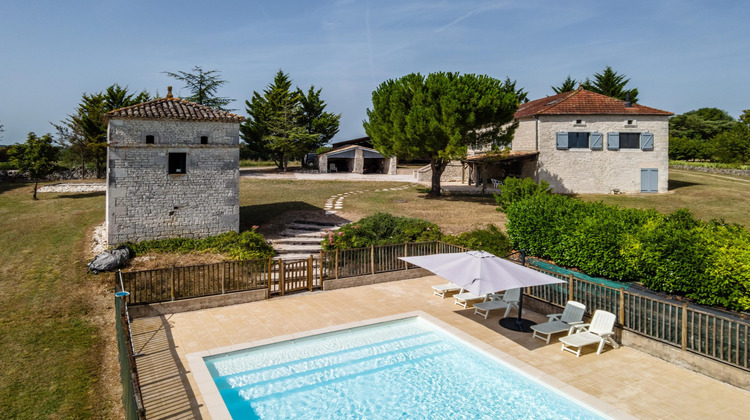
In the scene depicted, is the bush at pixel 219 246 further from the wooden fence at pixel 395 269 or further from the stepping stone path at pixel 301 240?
the wooden fence at pixel 395 269

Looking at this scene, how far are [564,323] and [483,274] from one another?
2.62 metres

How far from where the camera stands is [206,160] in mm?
18766

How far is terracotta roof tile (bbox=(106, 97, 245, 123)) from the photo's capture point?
57.6ft

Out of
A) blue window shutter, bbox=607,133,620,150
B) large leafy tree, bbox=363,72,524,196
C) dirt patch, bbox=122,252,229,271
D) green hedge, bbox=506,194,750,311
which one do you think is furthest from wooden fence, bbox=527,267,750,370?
blue window shutter, bbox=607,133,620,150

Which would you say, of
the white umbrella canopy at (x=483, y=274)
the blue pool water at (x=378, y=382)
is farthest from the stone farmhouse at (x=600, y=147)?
the blue pool water at (x=378, y=382)

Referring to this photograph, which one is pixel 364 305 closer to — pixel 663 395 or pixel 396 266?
pixel 396 266

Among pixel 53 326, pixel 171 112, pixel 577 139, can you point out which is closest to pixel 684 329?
pixel 53 326

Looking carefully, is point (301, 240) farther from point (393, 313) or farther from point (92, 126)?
point (92, 126)

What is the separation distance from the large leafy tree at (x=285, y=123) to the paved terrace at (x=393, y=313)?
34.1 meters

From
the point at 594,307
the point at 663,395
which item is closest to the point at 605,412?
the point at 663,395

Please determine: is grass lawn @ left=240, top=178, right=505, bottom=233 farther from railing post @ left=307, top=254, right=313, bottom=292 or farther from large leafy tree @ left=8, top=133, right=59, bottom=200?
large leafy tree @ left=8, top=133, right=59, bottom=200

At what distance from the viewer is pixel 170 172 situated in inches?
719

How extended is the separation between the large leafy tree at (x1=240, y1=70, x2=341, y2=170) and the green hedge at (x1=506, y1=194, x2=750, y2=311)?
3065cm

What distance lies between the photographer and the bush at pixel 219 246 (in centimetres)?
1706
